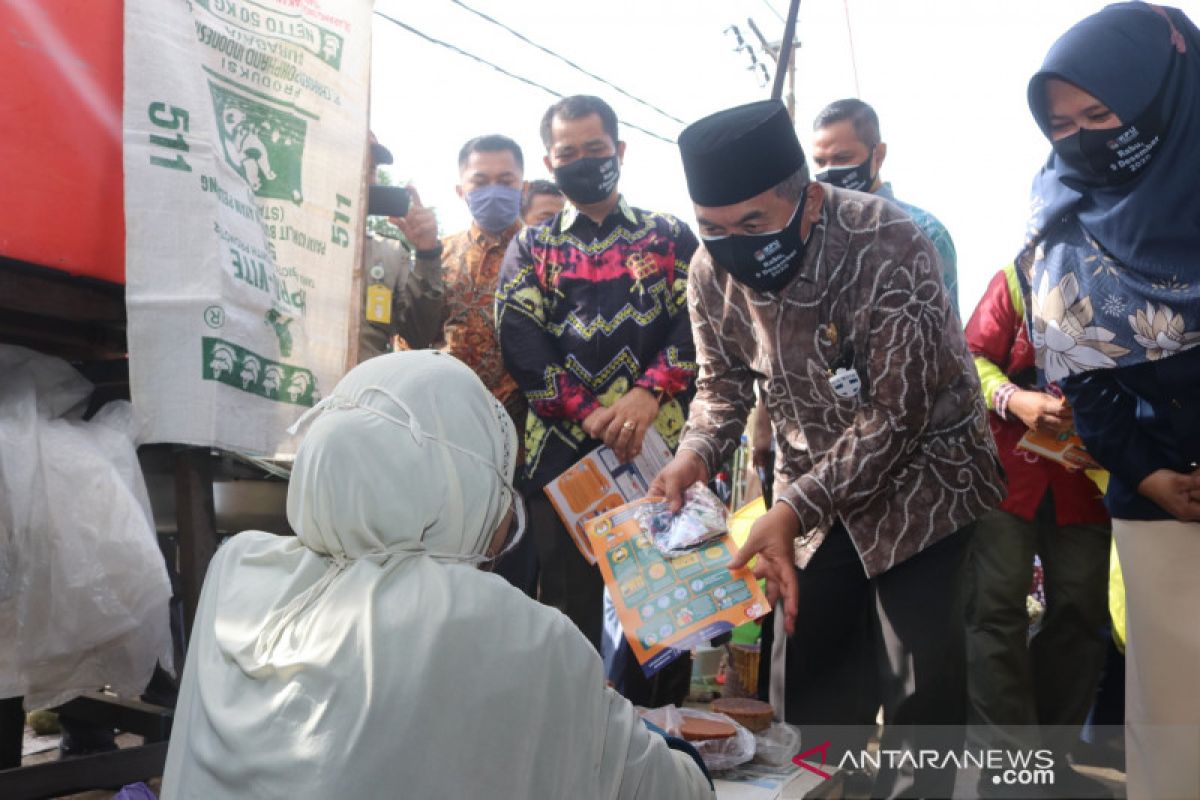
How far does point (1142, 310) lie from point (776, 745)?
4.06ft

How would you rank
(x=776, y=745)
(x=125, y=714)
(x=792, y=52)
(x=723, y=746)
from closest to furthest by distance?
(x=723, y=746)
(x=776, y=745)
(x=125, y=714)
(x=792, y=52)

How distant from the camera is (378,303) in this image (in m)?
3.55

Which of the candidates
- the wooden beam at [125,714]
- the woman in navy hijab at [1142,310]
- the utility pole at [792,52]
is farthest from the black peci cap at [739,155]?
the utility pole at [792,52]

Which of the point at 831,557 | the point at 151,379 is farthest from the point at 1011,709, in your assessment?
the point at 151,379

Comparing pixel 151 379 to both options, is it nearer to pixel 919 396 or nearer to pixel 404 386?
pixel 404 386

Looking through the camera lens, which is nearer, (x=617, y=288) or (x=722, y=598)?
(x=722, y=598)

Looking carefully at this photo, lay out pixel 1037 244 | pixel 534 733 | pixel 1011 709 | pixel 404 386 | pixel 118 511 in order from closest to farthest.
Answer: pixel 534 733
pixel 404 386
pixel 118 511
pixel 1037 244
pixel 1011 709

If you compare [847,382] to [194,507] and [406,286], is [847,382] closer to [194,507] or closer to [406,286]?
[194,507]

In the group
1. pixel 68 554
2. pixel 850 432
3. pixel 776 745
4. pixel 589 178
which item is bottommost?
pixel 776 745

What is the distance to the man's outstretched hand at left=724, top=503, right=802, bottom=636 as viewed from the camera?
6.95 feet

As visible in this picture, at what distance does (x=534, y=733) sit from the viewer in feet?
4.31

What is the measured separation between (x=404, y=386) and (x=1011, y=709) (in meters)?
2.99

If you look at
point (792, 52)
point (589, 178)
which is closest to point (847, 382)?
point (589, 178)

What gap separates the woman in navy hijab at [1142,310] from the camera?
2129mm
